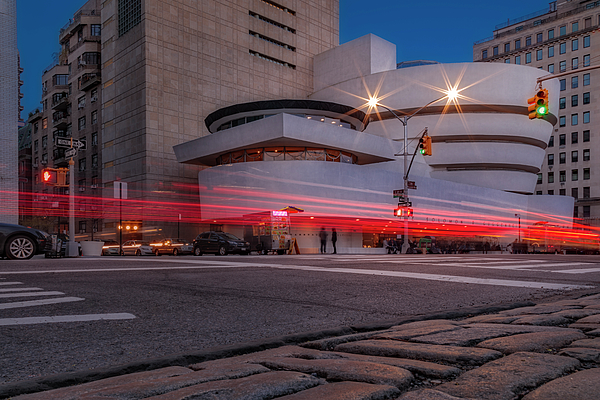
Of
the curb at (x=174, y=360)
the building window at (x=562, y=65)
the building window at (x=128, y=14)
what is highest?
the building window at (x=562, y=65)

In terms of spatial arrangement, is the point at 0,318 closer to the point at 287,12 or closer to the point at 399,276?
the point at 399,276

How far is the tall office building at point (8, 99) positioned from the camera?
28.6 metres

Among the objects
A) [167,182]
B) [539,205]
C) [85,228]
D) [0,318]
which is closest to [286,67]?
[167,182]

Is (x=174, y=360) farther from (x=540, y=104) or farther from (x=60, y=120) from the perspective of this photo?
(x=60, y=120)

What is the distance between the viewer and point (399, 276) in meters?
9.51

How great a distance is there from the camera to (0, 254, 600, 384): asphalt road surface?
3.37m

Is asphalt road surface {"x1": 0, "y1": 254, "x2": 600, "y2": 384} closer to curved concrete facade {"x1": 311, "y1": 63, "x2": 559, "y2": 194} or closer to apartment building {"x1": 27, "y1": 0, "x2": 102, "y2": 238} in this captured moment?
apartment building {"x1": 27, "y1": 0, "x2": 102, "y2": 238}

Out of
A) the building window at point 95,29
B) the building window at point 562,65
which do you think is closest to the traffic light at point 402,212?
the building window at point 95,29

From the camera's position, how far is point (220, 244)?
30.4 metres

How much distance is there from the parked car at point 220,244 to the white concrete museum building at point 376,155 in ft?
36.0

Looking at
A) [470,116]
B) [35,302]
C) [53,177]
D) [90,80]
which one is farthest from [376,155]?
[35,302]

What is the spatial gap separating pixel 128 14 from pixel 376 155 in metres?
35.5

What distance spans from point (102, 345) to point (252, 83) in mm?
64048

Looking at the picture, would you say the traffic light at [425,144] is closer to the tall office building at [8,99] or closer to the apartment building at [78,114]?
the tall office building at [8,99]
